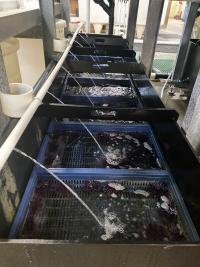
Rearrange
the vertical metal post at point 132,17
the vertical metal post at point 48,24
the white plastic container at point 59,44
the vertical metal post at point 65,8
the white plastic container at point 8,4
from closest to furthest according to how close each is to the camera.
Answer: the white plastic container at point 8,4, the vertical metal post at point 48,24, the white plastic container at point 59,44, the vertical metal post at point 132,17, the vertical metal post at point 65,8

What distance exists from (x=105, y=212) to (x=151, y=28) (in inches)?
87.0

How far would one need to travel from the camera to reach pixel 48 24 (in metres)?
2.24

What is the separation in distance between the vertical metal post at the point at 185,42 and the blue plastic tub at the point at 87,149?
290 centimetres

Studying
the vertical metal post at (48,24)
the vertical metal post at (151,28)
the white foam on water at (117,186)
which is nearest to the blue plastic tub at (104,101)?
the vertical metal post at (48,24)

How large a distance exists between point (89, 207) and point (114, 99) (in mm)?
1398

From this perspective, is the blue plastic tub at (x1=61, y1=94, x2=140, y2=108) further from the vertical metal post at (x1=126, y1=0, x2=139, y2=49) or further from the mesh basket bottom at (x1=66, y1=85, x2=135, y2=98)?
the vertical metal post at (x1=126, y1=0, x2=139, y2=49)

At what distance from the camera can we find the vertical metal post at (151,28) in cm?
240

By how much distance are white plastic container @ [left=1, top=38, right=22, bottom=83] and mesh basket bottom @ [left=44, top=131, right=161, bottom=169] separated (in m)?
1.42

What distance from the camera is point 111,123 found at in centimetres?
201

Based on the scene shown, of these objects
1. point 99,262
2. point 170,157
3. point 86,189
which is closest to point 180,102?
point 170,157

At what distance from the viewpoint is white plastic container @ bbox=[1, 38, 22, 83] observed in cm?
258

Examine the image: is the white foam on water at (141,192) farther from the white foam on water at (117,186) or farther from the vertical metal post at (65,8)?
the vertical metal post at (65,8)

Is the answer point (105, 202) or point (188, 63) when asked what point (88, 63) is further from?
point (188, 63)

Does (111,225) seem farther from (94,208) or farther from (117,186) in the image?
(117,186)
